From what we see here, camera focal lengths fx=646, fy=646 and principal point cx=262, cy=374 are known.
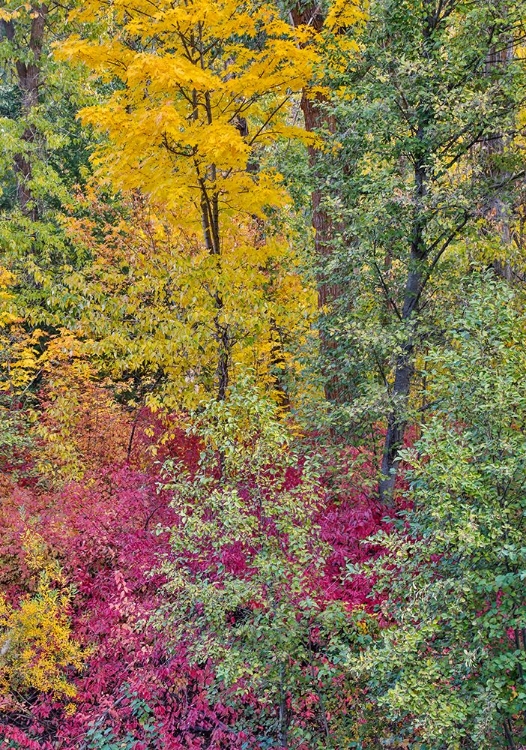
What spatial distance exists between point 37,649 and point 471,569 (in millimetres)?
4589

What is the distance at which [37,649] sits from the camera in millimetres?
6281

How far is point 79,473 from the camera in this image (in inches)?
348

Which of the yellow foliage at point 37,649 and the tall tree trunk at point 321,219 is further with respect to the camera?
the tall tree trunk at point 321,219

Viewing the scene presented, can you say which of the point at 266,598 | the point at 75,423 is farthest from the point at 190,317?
the point at 266,598

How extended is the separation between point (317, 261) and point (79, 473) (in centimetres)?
433

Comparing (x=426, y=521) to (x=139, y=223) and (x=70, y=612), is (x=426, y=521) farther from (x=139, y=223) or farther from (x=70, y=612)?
(x=139, y=223)

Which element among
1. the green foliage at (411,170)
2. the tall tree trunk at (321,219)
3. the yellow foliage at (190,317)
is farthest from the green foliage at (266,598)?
the tall tree trunk at (321,219)

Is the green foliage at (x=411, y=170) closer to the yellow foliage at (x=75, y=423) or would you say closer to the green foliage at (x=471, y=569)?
the green foliage at (x=471, y=569)

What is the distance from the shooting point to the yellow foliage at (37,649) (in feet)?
19.8

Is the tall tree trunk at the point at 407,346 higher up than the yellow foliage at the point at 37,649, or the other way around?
the tall tree trunk at the point at 407,346

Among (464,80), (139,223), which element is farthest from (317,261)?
(139,223)

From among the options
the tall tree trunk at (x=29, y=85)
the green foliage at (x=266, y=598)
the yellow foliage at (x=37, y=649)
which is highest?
the tall tree trunk at (x=29, y=85)

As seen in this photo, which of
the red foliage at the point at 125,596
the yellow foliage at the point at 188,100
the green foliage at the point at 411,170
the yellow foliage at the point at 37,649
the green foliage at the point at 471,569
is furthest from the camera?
the green foliage at the point at 411,170

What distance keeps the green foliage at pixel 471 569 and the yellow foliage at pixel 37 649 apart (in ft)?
11.6
